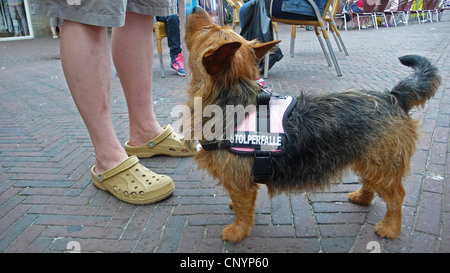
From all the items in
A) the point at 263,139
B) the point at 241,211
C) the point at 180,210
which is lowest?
the point at 180,210

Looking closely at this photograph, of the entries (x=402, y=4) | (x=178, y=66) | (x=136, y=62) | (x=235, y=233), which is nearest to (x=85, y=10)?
(x=136, y=62)

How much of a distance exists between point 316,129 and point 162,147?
6.28 ft

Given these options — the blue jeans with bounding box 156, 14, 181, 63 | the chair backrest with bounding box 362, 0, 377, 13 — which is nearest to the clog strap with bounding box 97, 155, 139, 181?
the blue jeans with bounding box 156, 14, 181, 63

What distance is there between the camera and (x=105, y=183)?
9.18 ft

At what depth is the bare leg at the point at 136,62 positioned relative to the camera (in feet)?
9.73

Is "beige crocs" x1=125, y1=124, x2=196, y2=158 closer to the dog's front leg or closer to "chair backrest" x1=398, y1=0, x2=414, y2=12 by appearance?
the dog's front leg

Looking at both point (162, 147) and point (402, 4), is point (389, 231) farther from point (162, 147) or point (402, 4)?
point (402, 4)

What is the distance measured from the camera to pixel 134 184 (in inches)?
107

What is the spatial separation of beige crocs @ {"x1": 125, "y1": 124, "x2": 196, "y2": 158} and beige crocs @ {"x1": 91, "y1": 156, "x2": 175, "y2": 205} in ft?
1.96

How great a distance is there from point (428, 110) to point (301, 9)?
3.14 m

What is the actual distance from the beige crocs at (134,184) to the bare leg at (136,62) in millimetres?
635

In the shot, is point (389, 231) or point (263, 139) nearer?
point (263, 139)
